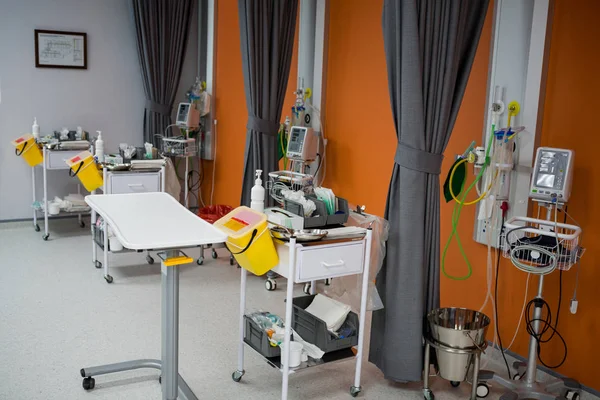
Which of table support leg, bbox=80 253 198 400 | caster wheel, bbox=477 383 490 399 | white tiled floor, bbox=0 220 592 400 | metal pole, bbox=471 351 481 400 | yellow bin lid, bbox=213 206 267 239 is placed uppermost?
yellow bin lid, bbox=213 206 267 239

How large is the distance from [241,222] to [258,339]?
0.72 m

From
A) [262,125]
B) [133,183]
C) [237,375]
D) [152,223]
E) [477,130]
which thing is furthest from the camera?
[133,183]

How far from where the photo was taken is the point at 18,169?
6.23 m

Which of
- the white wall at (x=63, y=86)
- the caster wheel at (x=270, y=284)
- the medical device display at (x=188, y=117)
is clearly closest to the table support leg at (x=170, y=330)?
the caster wheel at (x=270, y=284)

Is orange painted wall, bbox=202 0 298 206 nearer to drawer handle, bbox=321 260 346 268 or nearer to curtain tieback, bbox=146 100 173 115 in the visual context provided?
curtain tieback, bbox=146 100 173 115

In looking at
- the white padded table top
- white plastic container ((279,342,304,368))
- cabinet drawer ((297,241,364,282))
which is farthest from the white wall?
cabinet drawer ((297,241,364,282))

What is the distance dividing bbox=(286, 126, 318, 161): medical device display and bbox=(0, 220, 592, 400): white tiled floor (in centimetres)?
107

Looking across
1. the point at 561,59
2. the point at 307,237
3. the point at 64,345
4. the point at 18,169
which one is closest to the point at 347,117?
the point at 561,59

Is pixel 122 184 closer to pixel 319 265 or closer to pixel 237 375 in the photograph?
pixel 237 375

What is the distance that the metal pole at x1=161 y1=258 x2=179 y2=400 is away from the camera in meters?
2.53

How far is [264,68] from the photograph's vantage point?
186 inches

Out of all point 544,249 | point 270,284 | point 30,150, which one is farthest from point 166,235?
point 30,150

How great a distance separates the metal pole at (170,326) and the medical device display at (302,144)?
2.38 m

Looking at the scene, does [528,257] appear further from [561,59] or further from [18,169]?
[18,169]
